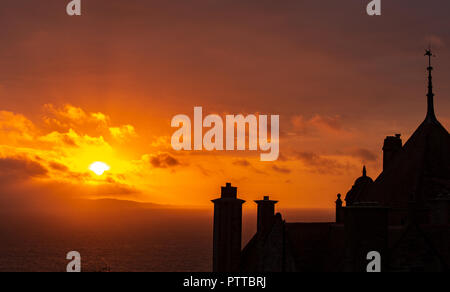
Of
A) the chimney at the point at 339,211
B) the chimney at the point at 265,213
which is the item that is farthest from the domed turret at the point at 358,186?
the chimney at the point at 265,213

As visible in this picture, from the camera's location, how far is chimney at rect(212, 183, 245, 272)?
31016mm

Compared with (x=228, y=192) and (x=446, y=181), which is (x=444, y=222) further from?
(x=228, y=192)

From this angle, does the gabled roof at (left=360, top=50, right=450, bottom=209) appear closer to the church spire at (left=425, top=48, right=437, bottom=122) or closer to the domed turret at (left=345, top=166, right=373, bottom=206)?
the church spire at (left=425, top=48, right=437, bottom=122)

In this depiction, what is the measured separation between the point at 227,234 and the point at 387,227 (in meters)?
12.2

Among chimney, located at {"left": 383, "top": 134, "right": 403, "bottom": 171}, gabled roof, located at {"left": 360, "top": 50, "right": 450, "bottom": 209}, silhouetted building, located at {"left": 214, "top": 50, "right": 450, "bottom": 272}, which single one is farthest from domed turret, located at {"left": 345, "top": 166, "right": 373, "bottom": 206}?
gabled roof, located at {"left": 360, "top": 50, "right": 450, "bottom": 209}

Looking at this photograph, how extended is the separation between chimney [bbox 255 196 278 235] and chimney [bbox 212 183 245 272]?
122cm

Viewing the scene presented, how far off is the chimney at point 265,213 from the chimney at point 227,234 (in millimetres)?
1215

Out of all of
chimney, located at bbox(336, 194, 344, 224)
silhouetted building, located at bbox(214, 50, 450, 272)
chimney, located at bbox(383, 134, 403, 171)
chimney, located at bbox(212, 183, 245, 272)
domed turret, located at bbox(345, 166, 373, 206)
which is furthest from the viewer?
domed turret, located at bbox(345, 166, 373, 206)

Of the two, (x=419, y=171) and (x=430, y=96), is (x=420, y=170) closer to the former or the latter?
(x=419, y=171)

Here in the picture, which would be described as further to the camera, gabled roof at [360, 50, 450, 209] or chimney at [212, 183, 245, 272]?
chimney at [212, 183, 245, 272]

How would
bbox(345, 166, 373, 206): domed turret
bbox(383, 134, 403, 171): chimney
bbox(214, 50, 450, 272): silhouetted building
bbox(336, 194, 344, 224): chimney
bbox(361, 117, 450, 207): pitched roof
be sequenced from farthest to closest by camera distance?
bbox(345, 166, 373, 206): domed turret < bbox(383, 134, 403, 171): chimney < bbox(336, 194, 344, 224): chimney < bbox(361, 117, 450, 207): pitched roof < bbox(214, 50, 450, 272): silhouetted building

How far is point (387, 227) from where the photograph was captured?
20.9 meters
